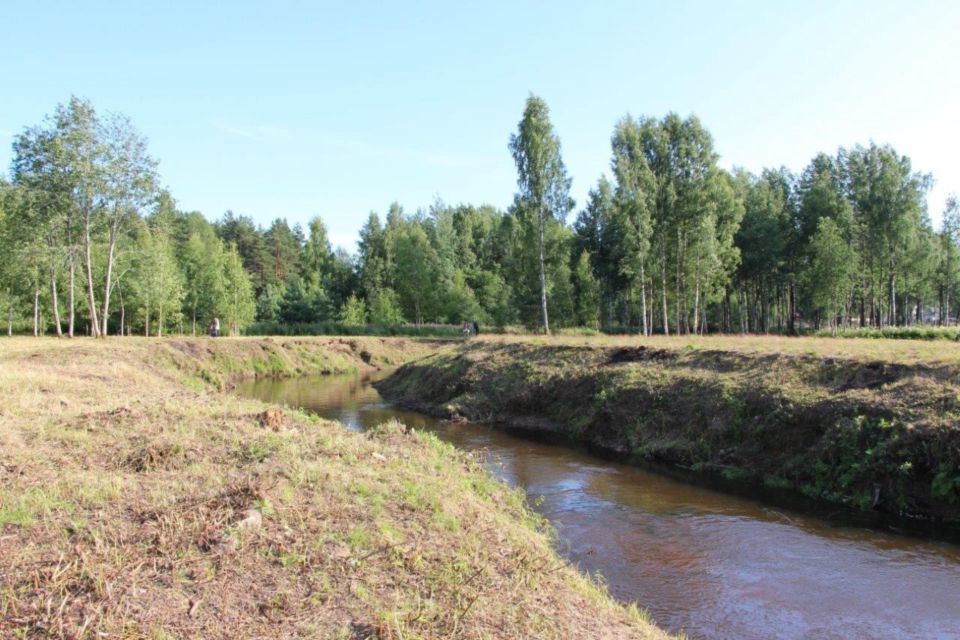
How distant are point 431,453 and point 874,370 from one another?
44.5 ft

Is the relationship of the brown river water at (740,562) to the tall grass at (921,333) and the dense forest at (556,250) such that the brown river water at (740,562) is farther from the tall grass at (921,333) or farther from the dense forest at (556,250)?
the dense forest at (556,250)

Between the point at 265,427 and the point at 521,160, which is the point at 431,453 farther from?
the point at 521,160

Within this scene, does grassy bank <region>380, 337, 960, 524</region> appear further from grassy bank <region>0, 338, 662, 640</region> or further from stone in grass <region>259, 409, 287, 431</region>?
stone in grass <region>259, 409, 287, 431</region>

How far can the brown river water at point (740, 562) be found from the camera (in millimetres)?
9008

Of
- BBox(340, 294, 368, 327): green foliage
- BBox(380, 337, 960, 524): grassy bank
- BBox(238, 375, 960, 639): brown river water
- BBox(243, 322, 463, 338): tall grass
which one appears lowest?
BBox(238, 375, 960, 639): brown river water

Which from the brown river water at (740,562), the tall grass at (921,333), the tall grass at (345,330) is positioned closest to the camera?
the brown river water at (740,562)

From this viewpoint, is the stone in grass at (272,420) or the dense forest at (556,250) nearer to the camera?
the stone in grass at (272,420)

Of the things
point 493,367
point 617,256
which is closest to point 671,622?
point 493,367

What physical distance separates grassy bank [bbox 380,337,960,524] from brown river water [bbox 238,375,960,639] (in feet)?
6.51

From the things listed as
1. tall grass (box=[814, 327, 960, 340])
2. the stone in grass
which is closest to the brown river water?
the stone in grass

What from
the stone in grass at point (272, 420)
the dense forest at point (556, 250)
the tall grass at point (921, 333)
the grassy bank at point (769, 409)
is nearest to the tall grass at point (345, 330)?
the dense forest at point (556, 250)

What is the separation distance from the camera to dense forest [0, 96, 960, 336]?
41.9 meters

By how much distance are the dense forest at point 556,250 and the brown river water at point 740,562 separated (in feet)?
102

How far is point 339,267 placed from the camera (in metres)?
A: 96.6
